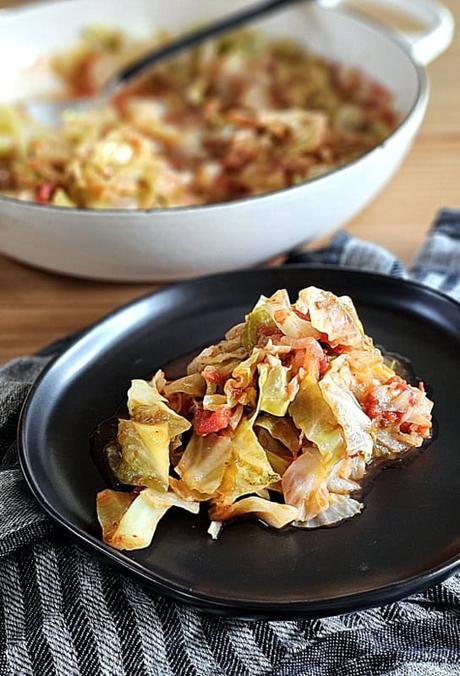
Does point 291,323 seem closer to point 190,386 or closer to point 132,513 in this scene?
point 190,386

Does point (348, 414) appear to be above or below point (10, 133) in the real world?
above

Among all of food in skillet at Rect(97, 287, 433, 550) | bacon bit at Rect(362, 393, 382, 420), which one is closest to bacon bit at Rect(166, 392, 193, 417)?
food in skillet at Rect(97, 287, 433, 550)

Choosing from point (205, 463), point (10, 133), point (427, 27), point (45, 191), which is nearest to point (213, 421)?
point (205, 463)

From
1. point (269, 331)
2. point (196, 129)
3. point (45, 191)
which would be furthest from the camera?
point (196, 129)

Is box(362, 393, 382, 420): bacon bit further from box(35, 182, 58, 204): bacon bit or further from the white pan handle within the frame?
the white pan handle

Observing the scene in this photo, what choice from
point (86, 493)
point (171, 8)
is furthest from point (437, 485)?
point (171, 8)

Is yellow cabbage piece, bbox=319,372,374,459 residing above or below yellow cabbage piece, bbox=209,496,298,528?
above

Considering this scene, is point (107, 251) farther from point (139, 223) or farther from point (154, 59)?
Answer: point (154, 59)
